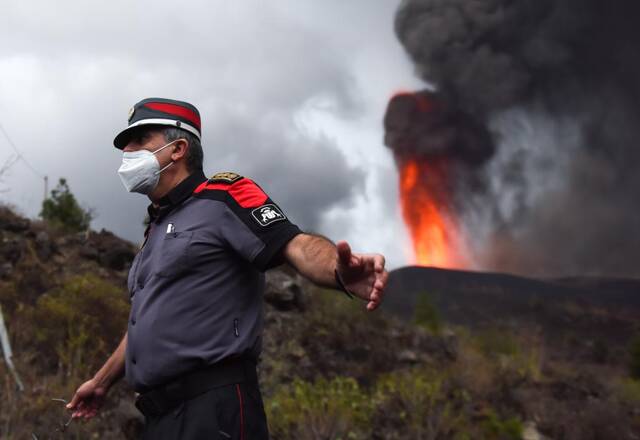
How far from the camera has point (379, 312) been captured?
13.3 m

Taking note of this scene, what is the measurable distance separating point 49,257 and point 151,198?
10.9 metres

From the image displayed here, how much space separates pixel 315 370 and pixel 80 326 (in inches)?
147

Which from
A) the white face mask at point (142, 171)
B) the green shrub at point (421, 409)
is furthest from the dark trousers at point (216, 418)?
the green shrub at point (421, 409)

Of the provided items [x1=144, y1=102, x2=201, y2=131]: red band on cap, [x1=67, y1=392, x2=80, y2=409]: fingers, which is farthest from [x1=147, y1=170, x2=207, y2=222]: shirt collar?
[x1=67, y1=392, x2=80, y2=409]: fingers

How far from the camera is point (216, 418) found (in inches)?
89.7

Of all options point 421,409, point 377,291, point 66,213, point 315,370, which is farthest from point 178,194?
point 66,213

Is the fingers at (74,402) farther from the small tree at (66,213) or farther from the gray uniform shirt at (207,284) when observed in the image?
the small tree at (66,213)

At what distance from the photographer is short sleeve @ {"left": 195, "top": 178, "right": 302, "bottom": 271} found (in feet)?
7.32

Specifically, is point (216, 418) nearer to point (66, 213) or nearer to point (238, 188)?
point (238, 188)

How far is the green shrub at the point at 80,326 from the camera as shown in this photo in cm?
847

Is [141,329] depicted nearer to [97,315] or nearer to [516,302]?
[97,315]

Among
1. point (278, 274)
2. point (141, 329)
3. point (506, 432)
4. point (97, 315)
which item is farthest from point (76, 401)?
point (278, 274)

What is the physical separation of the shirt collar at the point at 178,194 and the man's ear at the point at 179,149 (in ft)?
0.29

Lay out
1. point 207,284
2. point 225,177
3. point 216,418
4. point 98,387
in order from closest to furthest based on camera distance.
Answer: point 216,418
point 207,284
point 225,177
point 98,387
